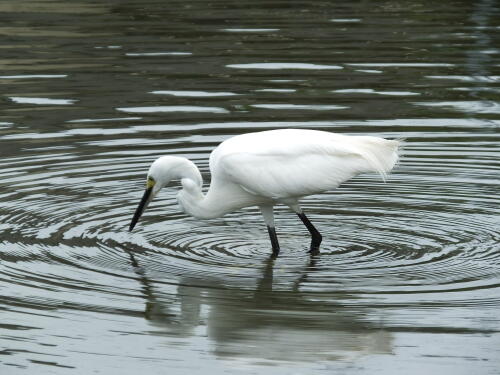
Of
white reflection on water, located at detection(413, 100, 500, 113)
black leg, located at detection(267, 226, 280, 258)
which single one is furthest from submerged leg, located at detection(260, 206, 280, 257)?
white reflection on water, located at detection(413, 100, 500, 113)

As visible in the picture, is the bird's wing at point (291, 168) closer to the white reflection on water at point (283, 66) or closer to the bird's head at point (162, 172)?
the bird's head at point (162, 172)

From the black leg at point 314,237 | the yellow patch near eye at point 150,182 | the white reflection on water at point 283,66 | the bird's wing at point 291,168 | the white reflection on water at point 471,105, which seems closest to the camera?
the bird's wing at point 291,168

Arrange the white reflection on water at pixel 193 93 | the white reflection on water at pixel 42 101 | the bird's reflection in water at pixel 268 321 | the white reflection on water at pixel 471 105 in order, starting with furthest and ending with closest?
the white reflection on water at pixel 193 93 → the white reflection on water at pixel 42 101 → the white reflection on water at pixel 471 105 → the bird's reflection in water at pixel 268 321

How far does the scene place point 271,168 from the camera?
10.4 meters

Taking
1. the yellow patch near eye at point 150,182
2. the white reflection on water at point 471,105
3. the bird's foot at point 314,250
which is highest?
the yellow patch near eye at point 150,182

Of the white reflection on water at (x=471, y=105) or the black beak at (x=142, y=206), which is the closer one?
the black beak at (x=142, y=206)

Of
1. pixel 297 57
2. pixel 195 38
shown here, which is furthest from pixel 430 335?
pixel 195 38

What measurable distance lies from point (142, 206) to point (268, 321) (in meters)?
2.27

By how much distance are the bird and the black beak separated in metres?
0.01

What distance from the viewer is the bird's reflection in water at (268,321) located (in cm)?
827

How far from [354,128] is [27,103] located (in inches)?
173

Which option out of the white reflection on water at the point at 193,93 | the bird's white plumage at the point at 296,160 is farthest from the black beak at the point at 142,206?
the white reflection on water at the point at 193,93

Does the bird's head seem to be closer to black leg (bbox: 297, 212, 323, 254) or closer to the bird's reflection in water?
the bird's reflection in water

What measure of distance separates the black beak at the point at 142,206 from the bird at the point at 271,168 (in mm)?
11
